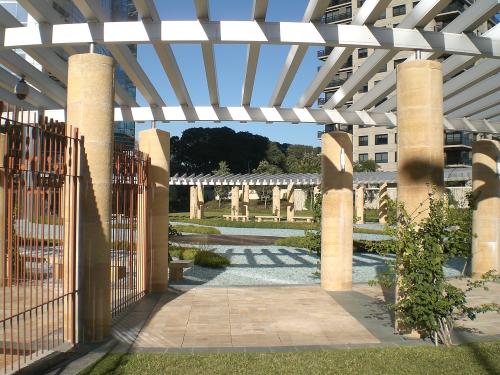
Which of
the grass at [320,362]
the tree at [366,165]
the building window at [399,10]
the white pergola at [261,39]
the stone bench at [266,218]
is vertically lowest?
the grass at [320,362]

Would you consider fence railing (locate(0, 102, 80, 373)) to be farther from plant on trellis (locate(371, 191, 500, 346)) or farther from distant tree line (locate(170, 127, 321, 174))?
distant tree line (locate(170, 127, 321, 174))

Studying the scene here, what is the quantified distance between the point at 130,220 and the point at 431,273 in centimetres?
520

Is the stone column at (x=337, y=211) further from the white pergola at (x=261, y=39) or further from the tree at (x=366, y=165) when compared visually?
the tree at (x=366, y=165)

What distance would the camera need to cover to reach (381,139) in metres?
55.0

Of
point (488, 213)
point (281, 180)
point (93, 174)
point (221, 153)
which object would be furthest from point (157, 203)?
point (221, 153)

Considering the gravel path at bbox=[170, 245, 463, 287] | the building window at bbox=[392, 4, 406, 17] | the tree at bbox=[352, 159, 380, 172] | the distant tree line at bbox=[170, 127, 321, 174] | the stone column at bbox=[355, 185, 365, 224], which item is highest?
the building window at bbox=[392, 4, 406, 17]

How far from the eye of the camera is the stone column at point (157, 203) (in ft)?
32.1

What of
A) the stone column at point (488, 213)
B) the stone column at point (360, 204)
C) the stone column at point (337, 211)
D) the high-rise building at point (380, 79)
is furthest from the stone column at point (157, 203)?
the high-rise building at point (380, 79)

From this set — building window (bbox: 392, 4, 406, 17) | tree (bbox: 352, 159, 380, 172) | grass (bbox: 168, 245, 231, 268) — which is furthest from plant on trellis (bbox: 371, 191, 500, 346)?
building window (bbox: 392, 4, 406, 17)

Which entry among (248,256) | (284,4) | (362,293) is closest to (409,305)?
(362,293)

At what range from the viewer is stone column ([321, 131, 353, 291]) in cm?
1022

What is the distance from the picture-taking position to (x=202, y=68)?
8000 millimetres

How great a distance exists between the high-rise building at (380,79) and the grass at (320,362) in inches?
1728

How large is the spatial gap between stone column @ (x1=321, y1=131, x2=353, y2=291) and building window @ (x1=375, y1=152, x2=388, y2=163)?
46588mm
